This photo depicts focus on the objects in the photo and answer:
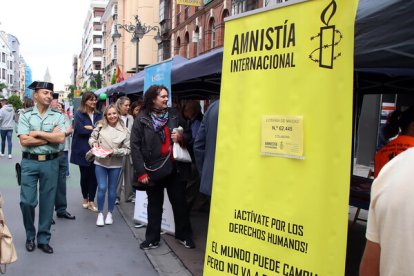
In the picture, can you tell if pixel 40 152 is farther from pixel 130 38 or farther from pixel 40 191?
pixel 130 38

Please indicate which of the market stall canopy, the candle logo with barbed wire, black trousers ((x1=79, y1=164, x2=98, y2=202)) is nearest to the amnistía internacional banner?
the candle logo with barbed wire

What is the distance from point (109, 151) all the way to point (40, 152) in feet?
4.57

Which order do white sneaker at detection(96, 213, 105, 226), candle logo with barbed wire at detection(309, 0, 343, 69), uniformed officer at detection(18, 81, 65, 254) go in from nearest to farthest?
candle logo with barbed wire at detection(309, 0, 343, 69) → uniformed officer at detection(18, 81, 65, 254) → white sneaker at detection(96, 213, 105, 226)

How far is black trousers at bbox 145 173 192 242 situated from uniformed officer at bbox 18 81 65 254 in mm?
1172

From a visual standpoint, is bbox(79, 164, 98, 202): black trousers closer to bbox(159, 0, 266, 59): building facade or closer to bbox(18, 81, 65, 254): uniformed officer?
bbox(18, 81, 65, 254): uniformed officer

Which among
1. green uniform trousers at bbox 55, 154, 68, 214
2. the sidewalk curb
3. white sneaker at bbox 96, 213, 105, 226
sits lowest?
the sidewalk curb

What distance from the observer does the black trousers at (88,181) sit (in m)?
7.27

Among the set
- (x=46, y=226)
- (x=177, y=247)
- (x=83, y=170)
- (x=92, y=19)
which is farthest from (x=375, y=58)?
(x=92, y=19)

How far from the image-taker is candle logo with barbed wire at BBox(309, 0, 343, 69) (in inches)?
89.8

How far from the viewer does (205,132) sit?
4508mm

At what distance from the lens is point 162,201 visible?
5324 mm

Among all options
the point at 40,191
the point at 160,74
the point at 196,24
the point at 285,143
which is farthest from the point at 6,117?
the point at 196,24

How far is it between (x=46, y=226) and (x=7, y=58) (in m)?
110

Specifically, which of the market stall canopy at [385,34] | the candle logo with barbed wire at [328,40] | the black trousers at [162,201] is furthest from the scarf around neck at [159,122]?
the candle logo with barbed wire at [328,40]
